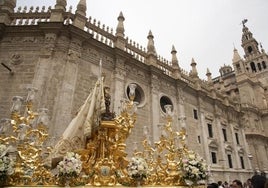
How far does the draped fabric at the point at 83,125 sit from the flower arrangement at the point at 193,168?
247 centimetres

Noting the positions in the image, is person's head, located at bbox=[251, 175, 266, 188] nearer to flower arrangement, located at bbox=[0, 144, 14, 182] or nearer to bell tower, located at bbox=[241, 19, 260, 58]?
flower arrangement, located at bbox=[0, 144, 14, 182]

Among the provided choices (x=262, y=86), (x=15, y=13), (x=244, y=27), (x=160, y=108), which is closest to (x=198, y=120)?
(x=160, y=108)

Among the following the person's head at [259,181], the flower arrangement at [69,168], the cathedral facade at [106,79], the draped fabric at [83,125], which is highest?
the cathedral facade at [106,79]

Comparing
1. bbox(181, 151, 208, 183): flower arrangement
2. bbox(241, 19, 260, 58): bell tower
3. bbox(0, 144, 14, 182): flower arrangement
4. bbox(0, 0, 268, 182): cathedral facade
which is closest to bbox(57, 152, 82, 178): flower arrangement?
bbox(0, 144, 14, 182): flower arrangement

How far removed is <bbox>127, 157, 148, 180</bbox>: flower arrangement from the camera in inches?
184

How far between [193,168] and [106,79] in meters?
9.19

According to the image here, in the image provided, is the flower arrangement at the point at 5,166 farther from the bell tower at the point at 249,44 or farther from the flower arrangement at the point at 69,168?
the bell tower at the point at 249,44

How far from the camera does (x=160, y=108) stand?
1588cm

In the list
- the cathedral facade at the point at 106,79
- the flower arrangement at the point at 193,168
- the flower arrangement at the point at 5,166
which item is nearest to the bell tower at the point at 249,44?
the cathedral facade at the point at 106,79

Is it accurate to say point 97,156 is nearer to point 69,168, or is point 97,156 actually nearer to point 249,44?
point 69,168

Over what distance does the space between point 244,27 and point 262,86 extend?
18.6 metres

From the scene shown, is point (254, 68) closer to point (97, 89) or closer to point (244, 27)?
point (244, 27)

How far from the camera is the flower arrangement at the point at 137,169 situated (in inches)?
184

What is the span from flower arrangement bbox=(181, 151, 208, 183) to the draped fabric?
2.47m
